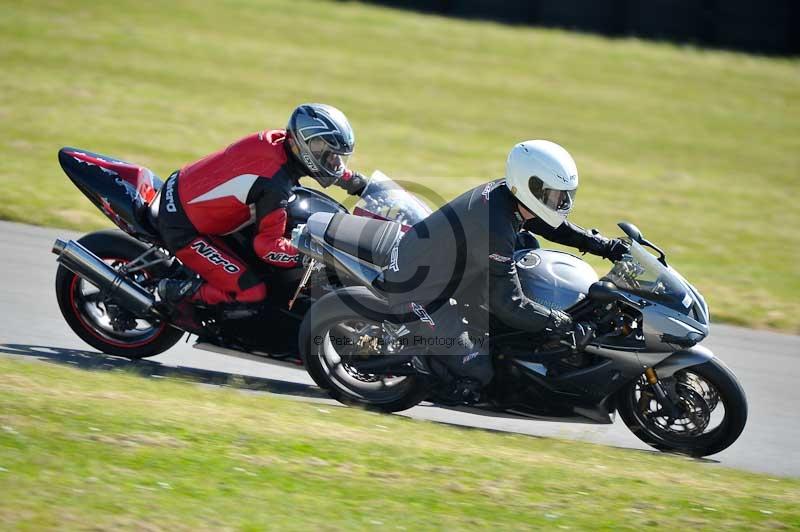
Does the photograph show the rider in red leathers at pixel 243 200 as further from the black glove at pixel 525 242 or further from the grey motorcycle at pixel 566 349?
the black glove at pixel 525 242

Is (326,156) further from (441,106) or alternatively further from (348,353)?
(441,106)

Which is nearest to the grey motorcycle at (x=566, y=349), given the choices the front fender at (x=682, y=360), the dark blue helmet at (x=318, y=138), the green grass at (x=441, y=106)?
the front fender at (x=682, y=360)

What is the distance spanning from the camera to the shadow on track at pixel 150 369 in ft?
20.9

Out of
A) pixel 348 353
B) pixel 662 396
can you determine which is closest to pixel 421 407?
pixel 348 353

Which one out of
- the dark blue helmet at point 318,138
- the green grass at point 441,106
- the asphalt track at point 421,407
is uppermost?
the green grass at point 441,106

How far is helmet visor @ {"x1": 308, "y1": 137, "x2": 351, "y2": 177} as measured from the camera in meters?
6.23

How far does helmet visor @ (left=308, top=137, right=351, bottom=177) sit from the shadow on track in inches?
58.0

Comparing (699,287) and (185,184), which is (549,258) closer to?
(185,184)

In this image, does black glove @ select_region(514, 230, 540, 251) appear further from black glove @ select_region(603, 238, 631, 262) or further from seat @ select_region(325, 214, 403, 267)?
seat @ select_region(325, 214, 403, 267)

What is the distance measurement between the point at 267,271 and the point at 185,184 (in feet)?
2.62

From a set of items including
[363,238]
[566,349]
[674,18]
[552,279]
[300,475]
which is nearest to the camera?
[300,475]

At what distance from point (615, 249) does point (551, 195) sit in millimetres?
830

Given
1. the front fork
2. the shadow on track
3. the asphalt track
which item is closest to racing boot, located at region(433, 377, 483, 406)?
the asphalt track

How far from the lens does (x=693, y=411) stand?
18.9ft
